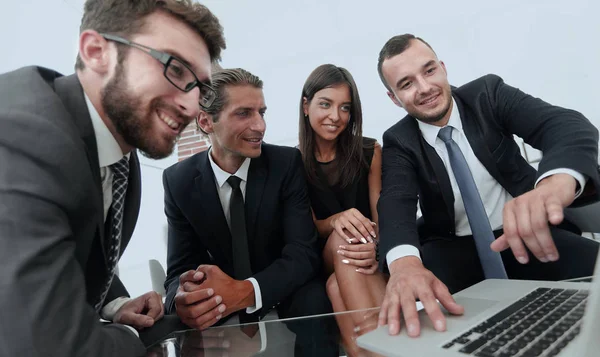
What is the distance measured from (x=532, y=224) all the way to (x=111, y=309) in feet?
3.69

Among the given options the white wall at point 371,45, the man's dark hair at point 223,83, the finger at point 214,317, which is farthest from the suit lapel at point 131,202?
the white wall at point 371,45

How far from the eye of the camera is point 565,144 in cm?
109

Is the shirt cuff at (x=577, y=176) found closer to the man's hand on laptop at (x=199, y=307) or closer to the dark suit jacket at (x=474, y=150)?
the dark suit jacket at (x=474, y=150)

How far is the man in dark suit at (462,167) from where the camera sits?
3.90 ft

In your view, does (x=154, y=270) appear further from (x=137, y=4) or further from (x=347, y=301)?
(x=137, y=4)

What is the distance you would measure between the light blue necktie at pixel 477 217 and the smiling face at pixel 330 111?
657 millimetres

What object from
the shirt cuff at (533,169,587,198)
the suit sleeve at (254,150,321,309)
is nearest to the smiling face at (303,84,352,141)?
the suit sleeve at (254,150,321,309)

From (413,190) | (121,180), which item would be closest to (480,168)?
(413,190)

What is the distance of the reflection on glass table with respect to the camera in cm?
85

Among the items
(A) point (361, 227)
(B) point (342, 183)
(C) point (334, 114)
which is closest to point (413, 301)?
(A) point (361, 227)

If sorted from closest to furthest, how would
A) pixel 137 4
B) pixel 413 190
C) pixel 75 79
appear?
pixel 75 79 → pixel 137 4 → pixel 413 190

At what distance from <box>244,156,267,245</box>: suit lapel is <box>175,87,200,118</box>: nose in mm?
547

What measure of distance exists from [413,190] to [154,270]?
2.42 metres

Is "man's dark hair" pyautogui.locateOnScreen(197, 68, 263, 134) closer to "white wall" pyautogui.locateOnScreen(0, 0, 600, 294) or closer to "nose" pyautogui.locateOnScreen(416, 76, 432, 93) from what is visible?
"nose" pyautogui.locateOnScreen(416, 76, 432, 93)
